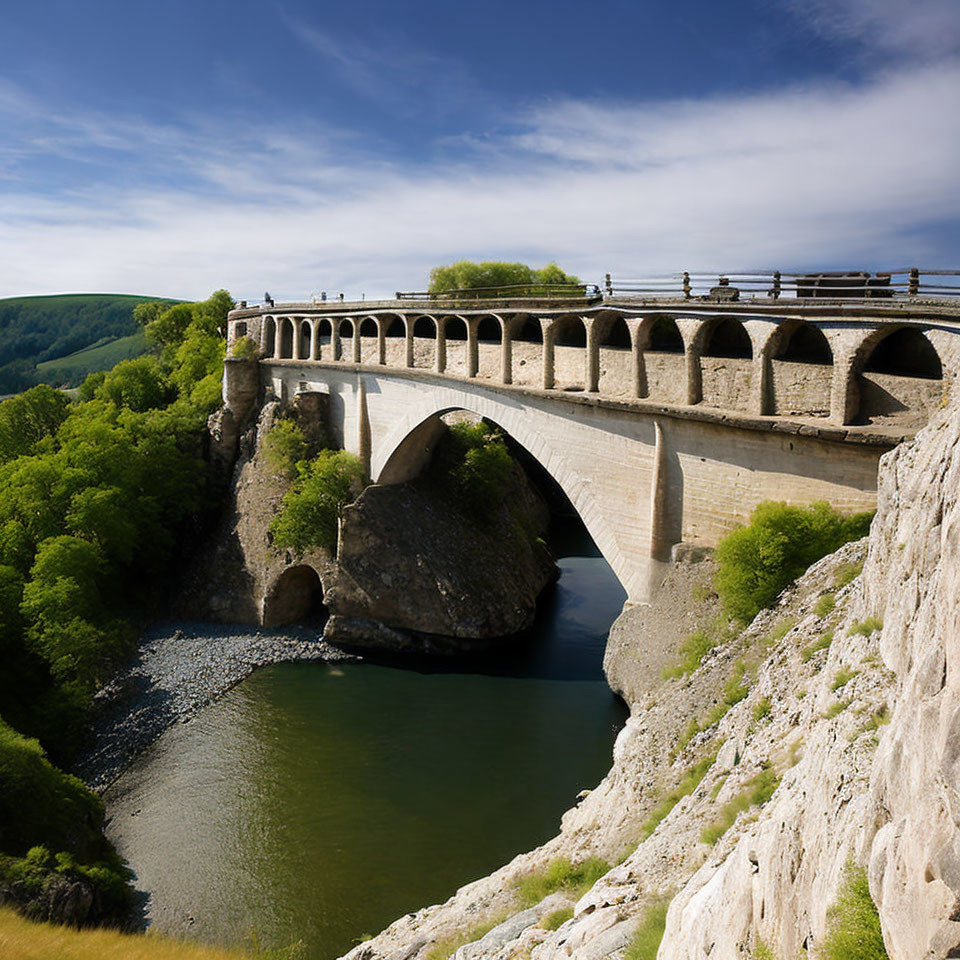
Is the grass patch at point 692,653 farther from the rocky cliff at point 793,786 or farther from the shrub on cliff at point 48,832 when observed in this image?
the shrub on cliff at point 48,832

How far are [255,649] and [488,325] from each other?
53.4 feet

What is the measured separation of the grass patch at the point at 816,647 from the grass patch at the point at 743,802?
215 cm

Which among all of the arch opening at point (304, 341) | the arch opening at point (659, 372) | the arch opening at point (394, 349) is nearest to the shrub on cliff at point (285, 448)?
the arch opening at point (304, 341)

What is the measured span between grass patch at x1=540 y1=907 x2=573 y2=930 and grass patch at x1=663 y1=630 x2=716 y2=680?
18.2ft

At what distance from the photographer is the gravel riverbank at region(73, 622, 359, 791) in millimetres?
22812

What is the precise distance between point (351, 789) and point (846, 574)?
1481 centimetres

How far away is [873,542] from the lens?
9422 millimetres

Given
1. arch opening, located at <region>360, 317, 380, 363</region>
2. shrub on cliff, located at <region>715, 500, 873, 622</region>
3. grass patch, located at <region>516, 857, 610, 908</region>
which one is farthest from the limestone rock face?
arch opening, located at <region>360, 317, 380, 363</region>

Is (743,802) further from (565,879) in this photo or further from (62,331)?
(62,331)

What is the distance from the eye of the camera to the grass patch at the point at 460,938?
10758mm

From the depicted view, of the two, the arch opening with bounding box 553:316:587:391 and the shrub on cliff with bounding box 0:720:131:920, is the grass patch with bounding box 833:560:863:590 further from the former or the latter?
the shrub on cliff with bounding box 0:720:131:920

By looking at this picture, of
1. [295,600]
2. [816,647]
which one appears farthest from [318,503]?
[816,647]

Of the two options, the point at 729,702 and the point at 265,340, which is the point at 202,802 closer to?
the point at 729,702

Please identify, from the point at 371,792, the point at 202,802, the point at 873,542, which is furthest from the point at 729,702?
the point at 202,802
